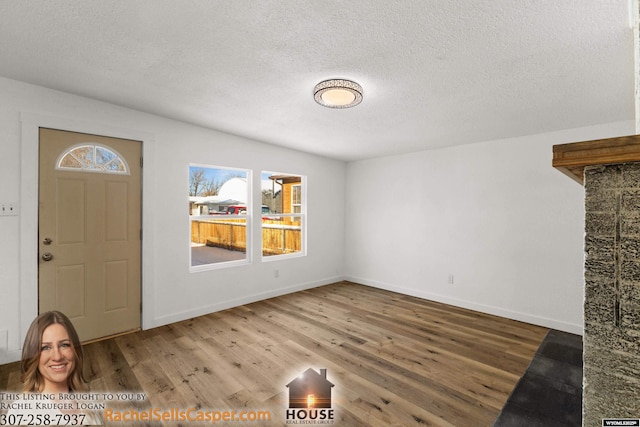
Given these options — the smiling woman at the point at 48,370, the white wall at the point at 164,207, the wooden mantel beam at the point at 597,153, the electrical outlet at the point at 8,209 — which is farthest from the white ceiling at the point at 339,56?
the smiling woman at the point at 48,370

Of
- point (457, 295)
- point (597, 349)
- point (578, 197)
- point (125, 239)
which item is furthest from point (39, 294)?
point (578, 197)

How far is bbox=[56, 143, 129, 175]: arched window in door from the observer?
2.85 m

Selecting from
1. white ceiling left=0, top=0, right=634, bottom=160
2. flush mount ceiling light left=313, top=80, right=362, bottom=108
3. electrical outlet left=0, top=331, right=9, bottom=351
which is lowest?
electrical outlet left=0, top=331, right=9, bottom=351

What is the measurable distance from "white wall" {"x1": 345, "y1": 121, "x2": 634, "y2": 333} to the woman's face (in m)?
4.40

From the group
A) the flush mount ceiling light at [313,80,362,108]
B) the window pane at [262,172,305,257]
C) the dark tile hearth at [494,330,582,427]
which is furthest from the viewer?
the window pane at [262,172,305,257]

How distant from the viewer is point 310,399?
2.12m

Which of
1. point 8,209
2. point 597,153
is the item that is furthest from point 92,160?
point 597,153

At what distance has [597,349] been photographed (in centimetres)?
→ 63

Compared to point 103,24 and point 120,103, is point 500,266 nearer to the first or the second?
point 103,24

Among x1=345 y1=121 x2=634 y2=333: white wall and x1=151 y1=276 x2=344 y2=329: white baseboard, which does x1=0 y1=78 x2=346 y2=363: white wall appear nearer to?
x1=151 y1=276 x2=344 y2=329: white baseboard

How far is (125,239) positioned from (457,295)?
4448mm

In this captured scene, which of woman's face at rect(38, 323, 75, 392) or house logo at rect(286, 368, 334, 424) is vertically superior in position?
woman's face at rect(38, 323, 75, 392)

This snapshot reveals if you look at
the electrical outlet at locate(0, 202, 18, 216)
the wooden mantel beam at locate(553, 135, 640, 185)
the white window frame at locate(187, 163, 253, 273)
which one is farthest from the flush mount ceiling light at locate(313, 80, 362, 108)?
the electrical outlet at locate(0, 202, 18, 216)

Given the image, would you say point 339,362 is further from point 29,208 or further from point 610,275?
point 29,208
